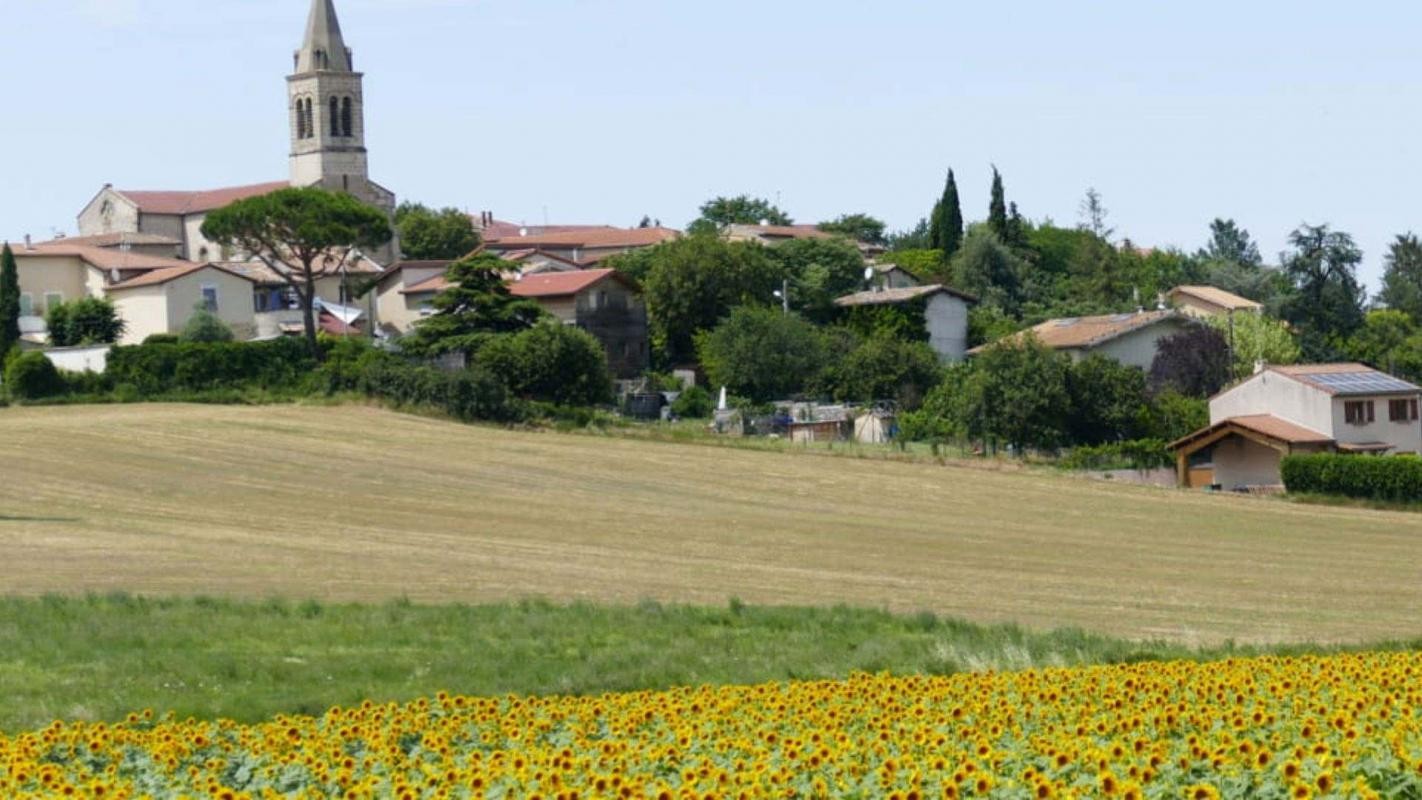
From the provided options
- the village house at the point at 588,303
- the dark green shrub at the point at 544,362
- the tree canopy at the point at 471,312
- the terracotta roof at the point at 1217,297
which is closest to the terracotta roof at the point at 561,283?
the village house at the point at 588,303

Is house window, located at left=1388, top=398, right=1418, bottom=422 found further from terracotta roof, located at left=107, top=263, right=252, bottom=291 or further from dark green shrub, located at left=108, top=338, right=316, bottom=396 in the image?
terracotta roof, located at left=107, top=263, right=252, bottom=291

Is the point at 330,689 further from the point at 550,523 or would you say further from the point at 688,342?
the point at 688,342

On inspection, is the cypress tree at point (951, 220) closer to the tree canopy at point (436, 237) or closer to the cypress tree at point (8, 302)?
the tree canopy at point (436, 237)

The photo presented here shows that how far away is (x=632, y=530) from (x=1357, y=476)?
95.5 ft

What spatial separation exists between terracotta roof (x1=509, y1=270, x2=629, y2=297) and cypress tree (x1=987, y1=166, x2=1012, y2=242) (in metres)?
55.6

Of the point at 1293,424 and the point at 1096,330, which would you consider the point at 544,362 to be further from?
the point at 1096,330

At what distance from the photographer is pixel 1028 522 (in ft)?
214

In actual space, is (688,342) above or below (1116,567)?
above

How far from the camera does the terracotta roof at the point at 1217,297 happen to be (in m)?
153

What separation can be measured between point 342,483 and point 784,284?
6124cm

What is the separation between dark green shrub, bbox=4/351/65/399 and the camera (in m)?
90.8

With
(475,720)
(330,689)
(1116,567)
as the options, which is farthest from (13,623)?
(1116,567)

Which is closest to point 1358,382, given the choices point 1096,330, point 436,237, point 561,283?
point 1096,330

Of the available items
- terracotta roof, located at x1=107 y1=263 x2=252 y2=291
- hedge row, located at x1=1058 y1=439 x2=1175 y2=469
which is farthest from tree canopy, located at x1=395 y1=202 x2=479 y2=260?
hedge row, located at x1=1058 y1=439 x2=1175 y2=469
